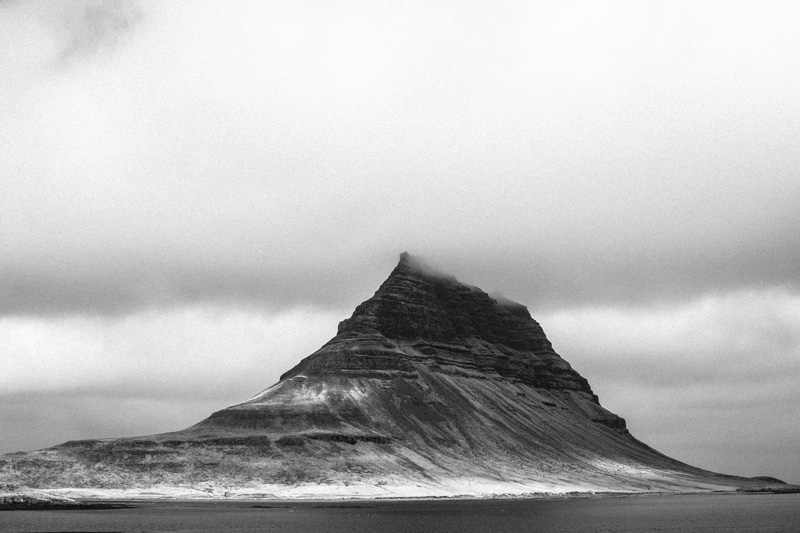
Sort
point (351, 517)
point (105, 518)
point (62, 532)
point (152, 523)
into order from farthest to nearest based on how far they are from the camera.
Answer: point (351, 517)
point (105, 518)
point (152, 523)
point (62, 532)

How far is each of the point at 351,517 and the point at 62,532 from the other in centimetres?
6765

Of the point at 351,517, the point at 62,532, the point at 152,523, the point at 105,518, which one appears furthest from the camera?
the point at 351,517

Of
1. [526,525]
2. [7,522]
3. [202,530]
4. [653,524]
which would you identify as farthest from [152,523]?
[653,524]

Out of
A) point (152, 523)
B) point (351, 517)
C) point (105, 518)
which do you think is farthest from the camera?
point (351, 517)

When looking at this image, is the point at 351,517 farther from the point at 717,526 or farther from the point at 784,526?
the point at 784,526

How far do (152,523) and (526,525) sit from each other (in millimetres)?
74673

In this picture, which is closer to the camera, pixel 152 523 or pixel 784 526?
pixel 152 523

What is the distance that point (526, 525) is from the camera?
569 feet

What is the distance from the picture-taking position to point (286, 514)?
654ft

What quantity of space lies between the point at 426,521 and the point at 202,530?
2053 inches

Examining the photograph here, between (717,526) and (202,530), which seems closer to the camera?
(202,530)

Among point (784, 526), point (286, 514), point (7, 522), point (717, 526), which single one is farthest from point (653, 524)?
point (7, 522)

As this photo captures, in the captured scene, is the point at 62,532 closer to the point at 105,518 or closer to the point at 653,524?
the point at 105,518

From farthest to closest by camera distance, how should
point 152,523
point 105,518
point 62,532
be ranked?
1. point 105,518
2. point 152,523
3. point 62,532
